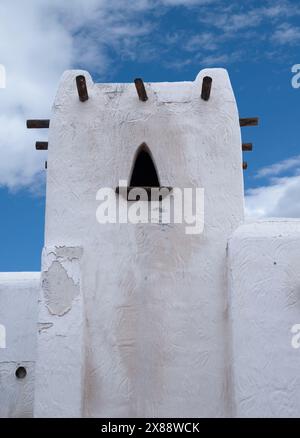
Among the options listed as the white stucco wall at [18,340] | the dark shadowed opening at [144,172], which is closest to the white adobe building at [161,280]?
the dark shadowed opening at [144,172]

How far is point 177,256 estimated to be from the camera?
8.02 m

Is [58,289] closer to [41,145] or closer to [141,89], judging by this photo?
[41,145]

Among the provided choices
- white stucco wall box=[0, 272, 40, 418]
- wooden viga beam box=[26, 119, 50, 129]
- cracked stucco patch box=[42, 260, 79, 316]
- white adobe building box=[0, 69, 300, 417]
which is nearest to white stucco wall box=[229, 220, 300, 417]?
white adobe building box=[0, 69, 300, 417]

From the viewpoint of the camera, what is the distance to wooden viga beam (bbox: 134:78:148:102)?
8.44 metres

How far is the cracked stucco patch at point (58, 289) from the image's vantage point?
25.3ft

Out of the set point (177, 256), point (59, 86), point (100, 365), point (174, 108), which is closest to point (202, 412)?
point (100, 365)

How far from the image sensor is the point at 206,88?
27.9 feet

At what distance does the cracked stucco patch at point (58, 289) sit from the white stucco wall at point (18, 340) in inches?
117

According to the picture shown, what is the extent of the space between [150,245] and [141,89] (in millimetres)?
2237

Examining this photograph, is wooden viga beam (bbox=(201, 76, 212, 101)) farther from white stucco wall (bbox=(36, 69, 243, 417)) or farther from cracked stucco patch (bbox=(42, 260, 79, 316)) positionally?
cracked stucco patch (bbox=(42, 260, 79, 316))

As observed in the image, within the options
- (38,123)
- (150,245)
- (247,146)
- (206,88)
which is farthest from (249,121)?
(38,123)

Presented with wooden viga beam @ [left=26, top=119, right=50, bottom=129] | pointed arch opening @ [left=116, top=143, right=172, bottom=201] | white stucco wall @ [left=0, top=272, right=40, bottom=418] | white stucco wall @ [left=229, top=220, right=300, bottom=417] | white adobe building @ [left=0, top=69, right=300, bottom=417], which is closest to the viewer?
white stucco wall @ [left=229, top=220, right=300, bottom=417]

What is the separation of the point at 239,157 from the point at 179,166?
870 millimetres

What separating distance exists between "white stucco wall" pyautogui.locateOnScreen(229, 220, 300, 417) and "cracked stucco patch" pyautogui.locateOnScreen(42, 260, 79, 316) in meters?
2.05
